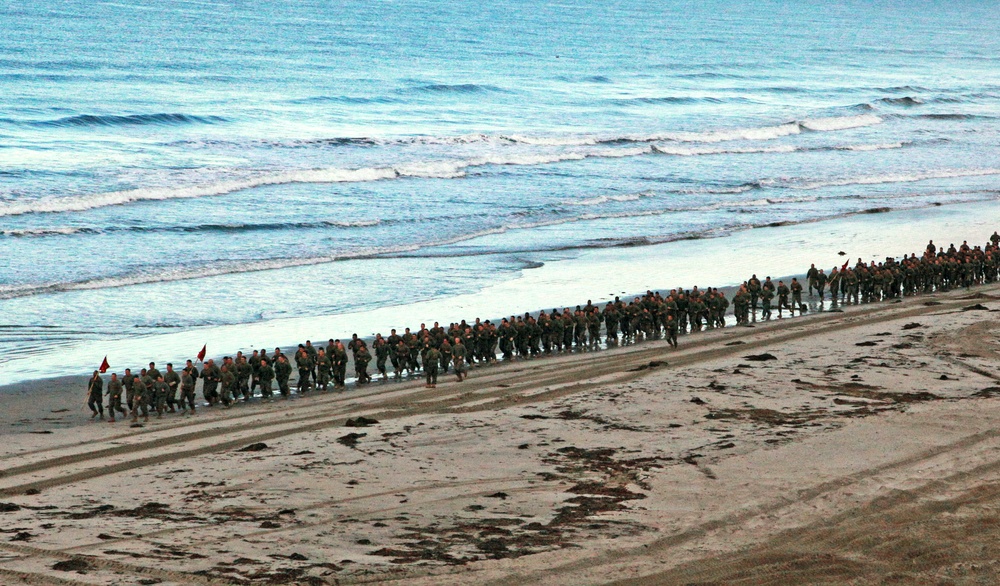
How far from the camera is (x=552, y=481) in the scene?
51.8ft

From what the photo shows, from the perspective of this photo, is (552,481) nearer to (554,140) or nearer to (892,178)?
(892,178)

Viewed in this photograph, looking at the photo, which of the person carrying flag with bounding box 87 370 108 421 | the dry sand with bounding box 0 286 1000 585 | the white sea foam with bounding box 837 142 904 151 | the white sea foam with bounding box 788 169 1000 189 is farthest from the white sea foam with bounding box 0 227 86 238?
the white sea foam with bounding box 837 142 904 151

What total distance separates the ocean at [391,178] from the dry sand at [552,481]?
711 centimetres

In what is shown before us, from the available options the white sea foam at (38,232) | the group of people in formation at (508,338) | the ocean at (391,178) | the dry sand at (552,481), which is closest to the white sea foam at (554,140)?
the ocean at (391,178)

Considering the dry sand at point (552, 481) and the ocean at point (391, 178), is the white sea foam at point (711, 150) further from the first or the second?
the dry sand at point (552, 481)

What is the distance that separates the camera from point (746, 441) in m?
17.4

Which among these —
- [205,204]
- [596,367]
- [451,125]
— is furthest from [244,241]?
[451,125]

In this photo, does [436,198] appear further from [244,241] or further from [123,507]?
[123,507]

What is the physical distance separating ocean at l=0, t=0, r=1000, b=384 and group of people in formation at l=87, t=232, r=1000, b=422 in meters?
2.93

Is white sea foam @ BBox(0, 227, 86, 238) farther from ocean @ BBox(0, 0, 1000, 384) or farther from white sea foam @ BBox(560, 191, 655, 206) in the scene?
white sea foam @ BBox(560, 191, 655, 206)

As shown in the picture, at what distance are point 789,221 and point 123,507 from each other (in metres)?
34.6

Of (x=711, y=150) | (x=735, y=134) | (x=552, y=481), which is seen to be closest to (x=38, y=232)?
(x=552, y=481)

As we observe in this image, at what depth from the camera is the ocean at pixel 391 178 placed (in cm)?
3159

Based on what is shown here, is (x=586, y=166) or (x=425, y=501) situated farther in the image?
(x=586, y=166)
